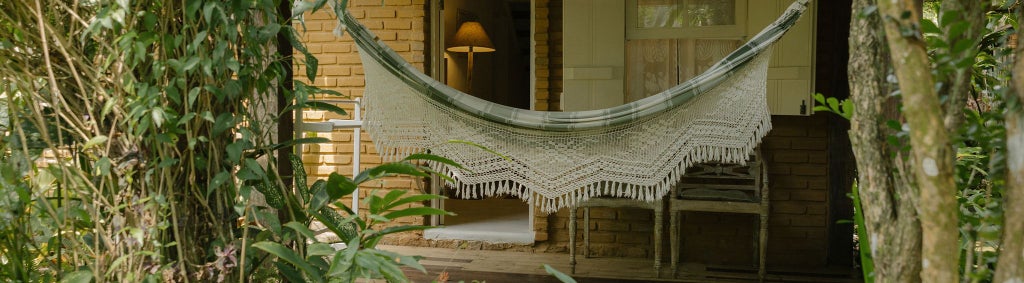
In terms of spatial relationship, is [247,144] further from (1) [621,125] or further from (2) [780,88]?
(2) [780,88]

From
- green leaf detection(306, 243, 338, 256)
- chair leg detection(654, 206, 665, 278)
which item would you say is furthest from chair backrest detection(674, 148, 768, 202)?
green leaf detection(306, 243, 338, 256)

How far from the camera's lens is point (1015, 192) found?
0.90 metres

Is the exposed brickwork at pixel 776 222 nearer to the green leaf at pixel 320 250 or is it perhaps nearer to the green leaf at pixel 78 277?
the green leaf at pixel 320 250

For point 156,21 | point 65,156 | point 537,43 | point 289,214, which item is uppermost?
point 537,43

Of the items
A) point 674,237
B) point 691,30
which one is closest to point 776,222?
point 674,237

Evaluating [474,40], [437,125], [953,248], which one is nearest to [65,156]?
[437,125]

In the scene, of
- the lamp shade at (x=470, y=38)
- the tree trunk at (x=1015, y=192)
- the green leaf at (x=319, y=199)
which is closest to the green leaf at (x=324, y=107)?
the green leaf at (x=319, y=199)

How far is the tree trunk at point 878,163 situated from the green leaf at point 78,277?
127cm

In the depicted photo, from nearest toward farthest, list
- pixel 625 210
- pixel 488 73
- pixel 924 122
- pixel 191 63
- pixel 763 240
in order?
1. pixel 924 122
2. pixel 191 63
3. pixel 763 240
4. pixel 625 210
5. pixel 488 73

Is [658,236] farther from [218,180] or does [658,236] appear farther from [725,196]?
[218,180]

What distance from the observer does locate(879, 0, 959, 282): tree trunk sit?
883 millimetres

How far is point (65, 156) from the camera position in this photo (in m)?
1.37

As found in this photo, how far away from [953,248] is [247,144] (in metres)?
1.13

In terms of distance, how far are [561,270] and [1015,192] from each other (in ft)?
7.97
